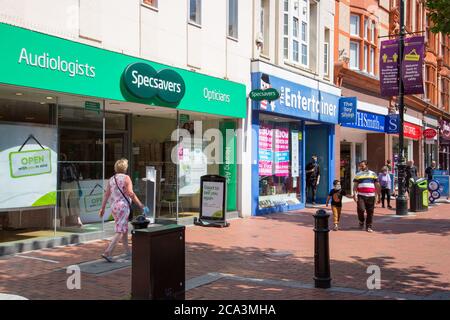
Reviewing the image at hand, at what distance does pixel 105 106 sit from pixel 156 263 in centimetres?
739

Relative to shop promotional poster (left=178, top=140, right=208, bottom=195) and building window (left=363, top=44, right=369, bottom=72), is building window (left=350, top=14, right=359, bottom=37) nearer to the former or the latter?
building window (left=363, top=44, right=369, bottom=72)

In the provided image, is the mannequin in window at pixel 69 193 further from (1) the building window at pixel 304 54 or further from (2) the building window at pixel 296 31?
(1) the building window at pixel 304 54

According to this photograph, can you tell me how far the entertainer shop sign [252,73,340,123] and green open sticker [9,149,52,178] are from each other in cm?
740

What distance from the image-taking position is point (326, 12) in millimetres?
20047

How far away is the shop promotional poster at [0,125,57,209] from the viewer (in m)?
9.30

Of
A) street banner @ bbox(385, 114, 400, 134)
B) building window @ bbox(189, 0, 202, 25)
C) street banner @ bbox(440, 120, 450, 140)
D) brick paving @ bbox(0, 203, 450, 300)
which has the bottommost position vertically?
brick paving @ bbox(0, 203, 450, 300)

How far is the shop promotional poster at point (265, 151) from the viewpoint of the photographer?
16505 mm

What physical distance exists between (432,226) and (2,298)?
11971mm

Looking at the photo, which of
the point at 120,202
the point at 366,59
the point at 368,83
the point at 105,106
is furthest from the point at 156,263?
the point at 366,59

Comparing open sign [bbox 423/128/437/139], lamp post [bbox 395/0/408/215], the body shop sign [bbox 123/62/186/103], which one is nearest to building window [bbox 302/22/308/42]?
lamp post [bbox 395/0/408/215]

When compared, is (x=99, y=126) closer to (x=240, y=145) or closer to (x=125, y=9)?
(x=125, y=9)

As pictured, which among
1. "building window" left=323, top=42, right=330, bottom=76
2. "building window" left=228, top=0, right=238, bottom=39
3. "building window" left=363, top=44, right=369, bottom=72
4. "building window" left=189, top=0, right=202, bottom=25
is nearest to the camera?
"building window" left=189, top=0, right=202, bottom=25

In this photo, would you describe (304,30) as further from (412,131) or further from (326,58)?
Result: (412,131)
